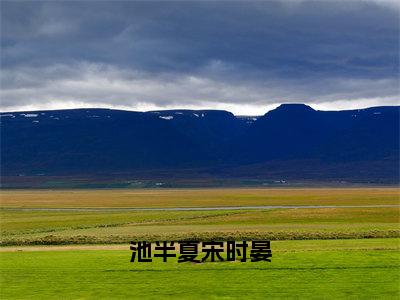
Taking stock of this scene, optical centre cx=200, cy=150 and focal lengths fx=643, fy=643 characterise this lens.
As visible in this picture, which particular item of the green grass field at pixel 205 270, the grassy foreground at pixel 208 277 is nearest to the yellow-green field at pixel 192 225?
the green grass field at pixel 205 270

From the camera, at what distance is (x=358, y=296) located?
85.5 ft

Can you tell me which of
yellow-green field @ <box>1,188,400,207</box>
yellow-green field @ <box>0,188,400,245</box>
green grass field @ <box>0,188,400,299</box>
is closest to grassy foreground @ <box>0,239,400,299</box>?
green grass field @ <box>0,188,400,299</box>

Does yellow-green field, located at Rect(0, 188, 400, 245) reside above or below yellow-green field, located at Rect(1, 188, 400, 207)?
above

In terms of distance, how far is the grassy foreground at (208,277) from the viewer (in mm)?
26922

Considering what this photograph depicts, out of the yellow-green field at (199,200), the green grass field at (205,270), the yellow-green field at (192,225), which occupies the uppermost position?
the green grass field at (205,270)

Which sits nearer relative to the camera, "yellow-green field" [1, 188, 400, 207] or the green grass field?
the green grass field

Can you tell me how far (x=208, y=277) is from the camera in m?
30.5

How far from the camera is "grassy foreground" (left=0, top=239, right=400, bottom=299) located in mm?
26922

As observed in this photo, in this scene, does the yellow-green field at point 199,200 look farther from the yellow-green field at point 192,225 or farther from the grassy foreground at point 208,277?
the grassy foreground at point 208,277

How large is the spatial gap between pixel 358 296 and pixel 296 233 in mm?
27393

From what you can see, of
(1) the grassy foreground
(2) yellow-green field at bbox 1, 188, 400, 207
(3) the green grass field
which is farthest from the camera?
(2) yellow-green field at bbox 1, 188, 400, 207

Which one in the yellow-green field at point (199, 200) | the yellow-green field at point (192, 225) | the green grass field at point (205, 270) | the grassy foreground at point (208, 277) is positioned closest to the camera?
the grassy foreground at point (208, 277)

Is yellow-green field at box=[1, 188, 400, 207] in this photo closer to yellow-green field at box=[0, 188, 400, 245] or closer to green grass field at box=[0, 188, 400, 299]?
yellow-green field at box=[0, 188, 400, 245]

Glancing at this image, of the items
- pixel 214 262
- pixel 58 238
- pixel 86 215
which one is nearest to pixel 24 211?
pixel 86 215
